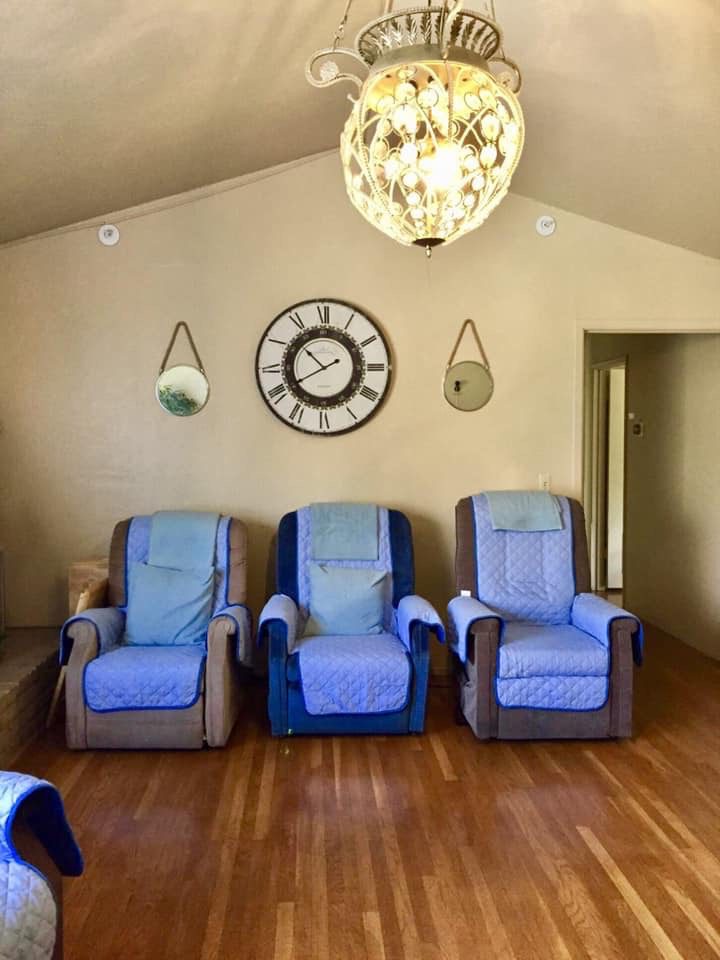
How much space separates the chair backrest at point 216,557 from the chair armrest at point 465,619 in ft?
3.43

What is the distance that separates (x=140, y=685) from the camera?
3199mm

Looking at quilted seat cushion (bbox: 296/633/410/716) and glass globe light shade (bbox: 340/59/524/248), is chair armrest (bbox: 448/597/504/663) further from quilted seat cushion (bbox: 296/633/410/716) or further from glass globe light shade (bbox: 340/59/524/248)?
glass globe light shade (bbox: 340/59/524/248)

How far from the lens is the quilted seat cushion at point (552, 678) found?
3281mm

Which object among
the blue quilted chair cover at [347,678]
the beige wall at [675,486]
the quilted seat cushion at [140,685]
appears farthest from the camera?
the beige wall at [675,486]

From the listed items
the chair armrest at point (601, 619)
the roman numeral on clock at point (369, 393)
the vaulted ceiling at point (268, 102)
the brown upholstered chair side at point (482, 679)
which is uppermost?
the vaulted ceiling at point (268, 102)

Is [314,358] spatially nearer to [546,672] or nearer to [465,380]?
[465,380]

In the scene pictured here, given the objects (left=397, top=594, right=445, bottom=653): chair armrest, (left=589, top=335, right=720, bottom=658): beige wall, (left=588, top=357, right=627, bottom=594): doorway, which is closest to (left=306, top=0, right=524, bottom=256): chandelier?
(left=397, top=594, right=445, bottom=653): chair armrest

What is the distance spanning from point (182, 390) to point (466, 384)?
1569 mm

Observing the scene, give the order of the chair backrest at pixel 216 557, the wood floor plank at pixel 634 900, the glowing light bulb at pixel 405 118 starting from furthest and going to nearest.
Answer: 1. the chair backrest at pixel 216 557
2. the wood floor plank at pixel 634 900
3. the glowing light bulb at pixel 405 118

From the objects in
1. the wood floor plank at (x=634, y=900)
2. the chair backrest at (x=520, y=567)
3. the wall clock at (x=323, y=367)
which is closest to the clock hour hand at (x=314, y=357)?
the wall clock at (x=323, y=367)

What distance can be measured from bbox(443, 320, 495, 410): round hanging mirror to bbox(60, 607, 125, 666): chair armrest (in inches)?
82.3

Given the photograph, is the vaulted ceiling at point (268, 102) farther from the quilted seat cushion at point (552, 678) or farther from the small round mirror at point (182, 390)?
the quilted seat cushion at point (552, 678)

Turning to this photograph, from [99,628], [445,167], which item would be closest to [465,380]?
[99,628]

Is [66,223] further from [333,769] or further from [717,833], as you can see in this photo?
[717,833]
